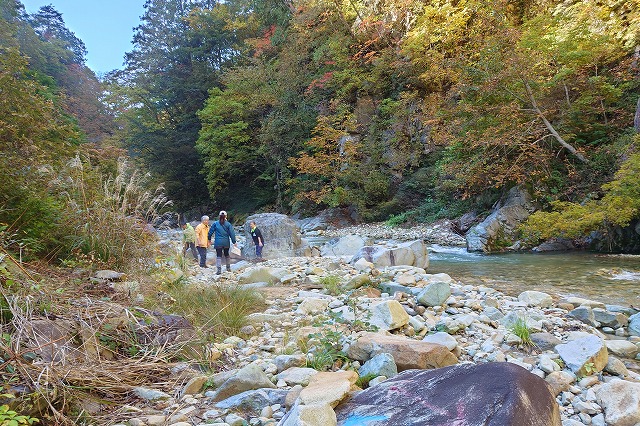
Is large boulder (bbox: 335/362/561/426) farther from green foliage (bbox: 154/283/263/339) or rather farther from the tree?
the tree

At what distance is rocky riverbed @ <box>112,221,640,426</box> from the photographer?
1.70m

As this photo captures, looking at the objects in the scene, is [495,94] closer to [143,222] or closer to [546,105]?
[546,105]

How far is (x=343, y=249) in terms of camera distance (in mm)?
9891

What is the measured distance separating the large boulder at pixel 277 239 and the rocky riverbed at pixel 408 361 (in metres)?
5.16

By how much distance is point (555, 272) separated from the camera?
6684mm

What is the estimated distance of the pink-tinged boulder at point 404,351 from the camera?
2.45 m

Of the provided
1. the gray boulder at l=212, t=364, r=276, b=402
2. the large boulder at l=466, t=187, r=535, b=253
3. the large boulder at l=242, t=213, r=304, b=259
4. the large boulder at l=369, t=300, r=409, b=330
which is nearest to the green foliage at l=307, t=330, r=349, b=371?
the gray boulder at l=212, t=364, r=276, b=402

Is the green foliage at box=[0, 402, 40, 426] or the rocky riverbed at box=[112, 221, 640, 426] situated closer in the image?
the green foliage at box=[0, 402, 40, 426]

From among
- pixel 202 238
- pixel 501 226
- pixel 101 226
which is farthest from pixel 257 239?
pixel 501 226

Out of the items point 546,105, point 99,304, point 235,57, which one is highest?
point 235,57

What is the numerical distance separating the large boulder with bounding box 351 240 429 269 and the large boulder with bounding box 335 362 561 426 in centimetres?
543

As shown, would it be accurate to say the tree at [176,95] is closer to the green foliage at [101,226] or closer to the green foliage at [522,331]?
the green foliage at [101,226]

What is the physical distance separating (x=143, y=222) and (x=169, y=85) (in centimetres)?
2362

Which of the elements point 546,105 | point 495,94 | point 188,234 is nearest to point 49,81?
point 188,234
